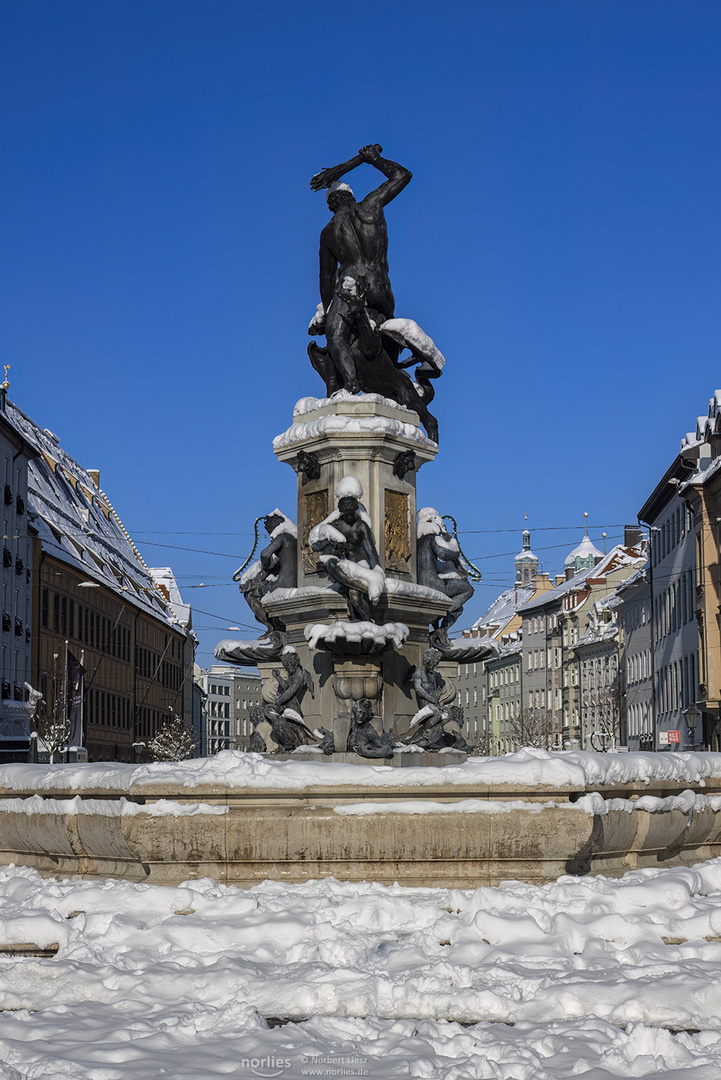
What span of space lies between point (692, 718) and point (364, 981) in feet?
220

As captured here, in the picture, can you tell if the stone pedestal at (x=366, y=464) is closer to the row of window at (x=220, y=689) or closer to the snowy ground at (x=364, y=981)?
the snowy ground at (x=364, y=981)

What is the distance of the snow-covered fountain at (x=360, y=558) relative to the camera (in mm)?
13508

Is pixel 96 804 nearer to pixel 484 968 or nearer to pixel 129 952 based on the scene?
pixel 129 952

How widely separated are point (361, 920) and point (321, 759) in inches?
171

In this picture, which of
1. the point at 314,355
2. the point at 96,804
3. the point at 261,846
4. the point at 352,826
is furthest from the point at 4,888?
the point at 314,355

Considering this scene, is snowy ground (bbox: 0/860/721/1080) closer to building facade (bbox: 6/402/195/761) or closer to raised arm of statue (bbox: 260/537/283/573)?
raised arm of statue (bbox: 260/537/283/573)

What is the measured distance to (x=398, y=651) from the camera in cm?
1429

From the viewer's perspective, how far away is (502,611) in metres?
181

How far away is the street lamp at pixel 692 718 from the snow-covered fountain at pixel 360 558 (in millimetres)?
56584

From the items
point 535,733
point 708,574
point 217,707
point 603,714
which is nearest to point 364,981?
point 708,574

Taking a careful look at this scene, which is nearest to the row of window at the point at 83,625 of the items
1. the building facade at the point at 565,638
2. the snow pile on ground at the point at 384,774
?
the building facade at the point at 565,638

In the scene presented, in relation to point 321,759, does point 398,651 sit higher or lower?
higher

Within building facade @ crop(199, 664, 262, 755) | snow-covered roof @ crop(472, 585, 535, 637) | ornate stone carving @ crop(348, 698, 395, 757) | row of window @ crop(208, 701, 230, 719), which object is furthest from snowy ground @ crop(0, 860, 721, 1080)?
row of window @ crop(208, 701, 230, 719)

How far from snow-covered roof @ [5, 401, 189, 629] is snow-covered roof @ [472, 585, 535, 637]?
7172 centimetres
